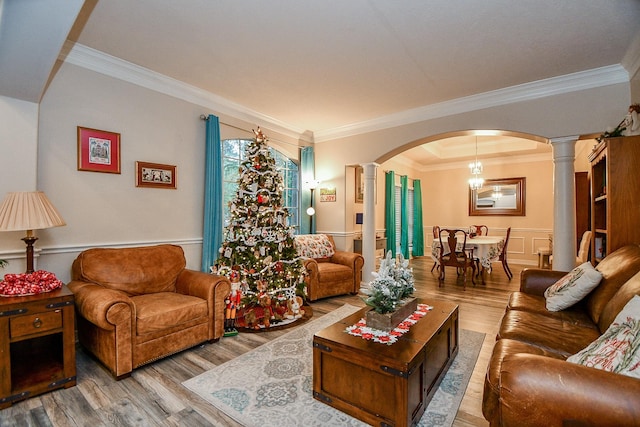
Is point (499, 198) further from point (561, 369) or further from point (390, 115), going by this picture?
point (561, 369)

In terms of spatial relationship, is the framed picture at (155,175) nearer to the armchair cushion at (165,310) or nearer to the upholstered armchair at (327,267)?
the armchair cushion at (165,310)

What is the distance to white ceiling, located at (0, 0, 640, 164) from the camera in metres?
2.28

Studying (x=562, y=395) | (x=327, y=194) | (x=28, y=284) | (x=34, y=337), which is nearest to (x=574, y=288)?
(x=562, y=395)

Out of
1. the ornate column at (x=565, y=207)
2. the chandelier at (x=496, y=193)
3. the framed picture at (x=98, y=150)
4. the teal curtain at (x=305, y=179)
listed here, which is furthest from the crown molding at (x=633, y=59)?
the chandelier at (x=496, y=193)

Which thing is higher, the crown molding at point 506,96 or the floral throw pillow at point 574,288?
the crown molding at point 506,96

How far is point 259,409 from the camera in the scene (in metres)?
2.00

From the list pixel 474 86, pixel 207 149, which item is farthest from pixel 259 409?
pixel 474 86

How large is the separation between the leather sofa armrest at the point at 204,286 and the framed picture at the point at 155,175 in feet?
3.89

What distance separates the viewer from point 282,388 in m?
2.24

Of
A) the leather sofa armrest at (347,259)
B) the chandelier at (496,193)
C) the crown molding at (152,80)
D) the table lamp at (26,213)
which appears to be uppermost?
the crown molding at (152,80)

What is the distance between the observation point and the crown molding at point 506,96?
330 cm

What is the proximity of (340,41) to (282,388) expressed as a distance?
2991 mm

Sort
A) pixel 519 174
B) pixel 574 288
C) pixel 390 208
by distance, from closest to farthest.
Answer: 1. pixel 574 288
2. pixel 390 208
3. pixel 519 174

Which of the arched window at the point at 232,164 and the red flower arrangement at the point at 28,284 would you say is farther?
the arched window at the point at 232,164
